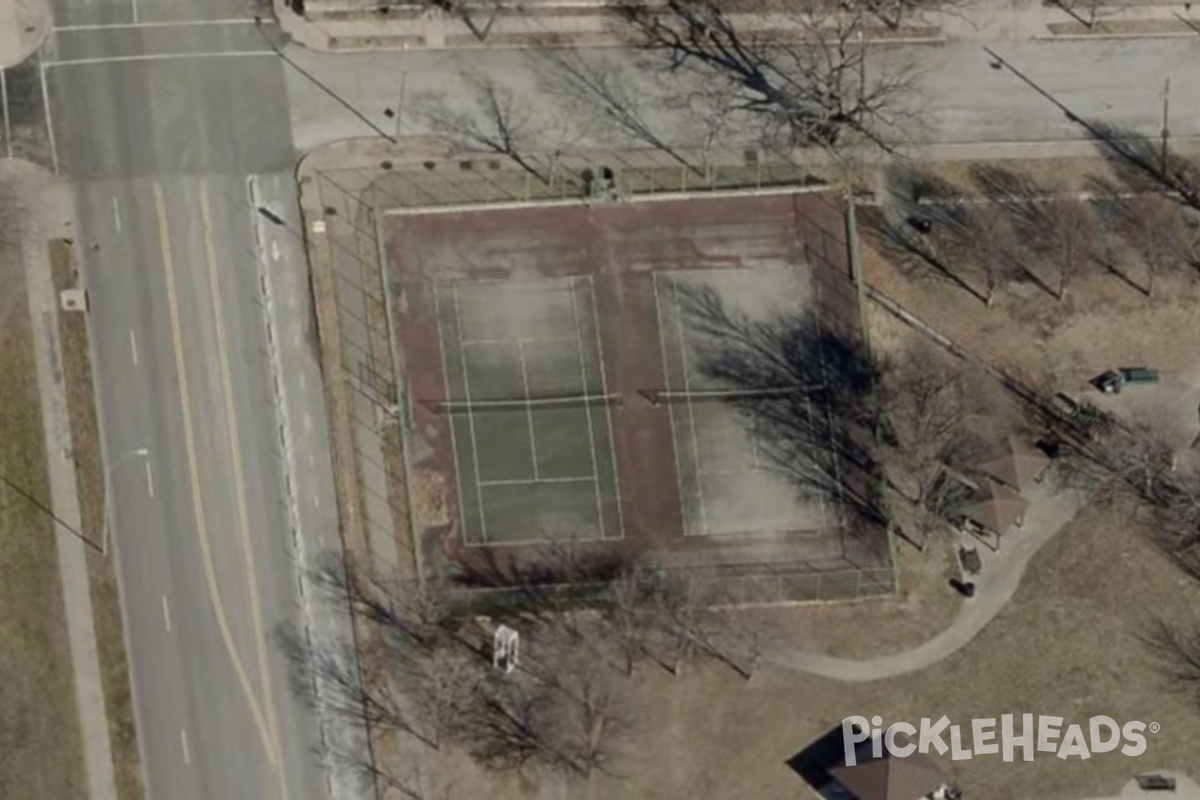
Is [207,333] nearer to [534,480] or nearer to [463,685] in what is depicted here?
[534,480]

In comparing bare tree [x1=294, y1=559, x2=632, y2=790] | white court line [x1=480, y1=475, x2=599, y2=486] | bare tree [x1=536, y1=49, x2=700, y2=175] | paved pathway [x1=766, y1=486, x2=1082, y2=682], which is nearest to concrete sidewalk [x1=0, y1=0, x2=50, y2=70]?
bare tree [x1=536, y1=49, x2=700, y2=175]

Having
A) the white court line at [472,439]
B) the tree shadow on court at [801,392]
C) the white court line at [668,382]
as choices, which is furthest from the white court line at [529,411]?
the tree shadow on court at [801,392]

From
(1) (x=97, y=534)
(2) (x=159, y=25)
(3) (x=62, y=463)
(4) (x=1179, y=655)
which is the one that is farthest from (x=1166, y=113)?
(3) (x=62, y=463)

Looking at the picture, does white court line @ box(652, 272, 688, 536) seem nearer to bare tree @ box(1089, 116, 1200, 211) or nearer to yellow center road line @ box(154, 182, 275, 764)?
yellow center road line @ box(154, 182, 275, 764)

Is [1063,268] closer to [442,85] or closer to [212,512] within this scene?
[442,85]

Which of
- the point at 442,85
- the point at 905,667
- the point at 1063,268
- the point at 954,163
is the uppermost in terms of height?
the point at 442,85

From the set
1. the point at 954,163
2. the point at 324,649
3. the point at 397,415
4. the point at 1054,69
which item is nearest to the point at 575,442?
the point at 397,415

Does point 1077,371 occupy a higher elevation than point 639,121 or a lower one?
lower
